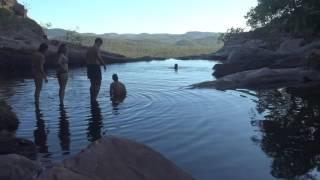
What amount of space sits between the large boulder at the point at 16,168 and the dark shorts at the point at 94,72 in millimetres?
9664

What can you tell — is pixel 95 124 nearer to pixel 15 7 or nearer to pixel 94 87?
pixel 94 87

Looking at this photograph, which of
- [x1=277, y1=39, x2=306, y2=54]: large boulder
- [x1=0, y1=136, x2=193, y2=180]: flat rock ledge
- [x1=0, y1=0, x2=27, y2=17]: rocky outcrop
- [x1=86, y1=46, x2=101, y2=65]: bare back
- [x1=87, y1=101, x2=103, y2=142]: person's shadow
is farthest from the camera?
[x1=0, y1=0, x2=27, y2=17]: rocky outcrop

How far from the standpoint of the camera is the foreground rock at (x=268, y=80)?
23.4 meters

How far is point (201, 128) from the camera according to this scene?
12.9 metres

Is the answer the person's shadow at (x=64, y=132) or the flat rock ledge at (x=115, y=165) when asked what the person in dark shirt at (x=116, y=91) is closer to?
the person's shadow at (x=64, y=132)

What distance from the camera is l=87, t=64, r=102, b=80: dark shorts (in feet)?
57.6

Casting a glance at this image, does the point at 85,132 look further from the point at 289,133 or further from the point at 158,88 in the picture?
the point at 158,88

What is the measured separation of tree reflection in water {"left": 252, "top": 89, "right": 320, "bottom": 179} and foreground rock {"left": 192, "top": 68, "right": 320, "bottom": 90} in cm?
405

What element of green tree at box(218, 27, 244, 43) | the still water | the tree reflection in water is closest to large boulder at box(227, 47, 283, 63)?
the still water

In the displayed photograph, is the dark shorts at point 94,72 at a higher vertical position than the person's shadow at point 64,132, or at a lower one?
higher

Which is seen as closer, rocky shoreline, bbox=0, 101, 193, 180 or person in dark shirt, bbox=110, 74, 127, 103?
rocky shoreline, bbox=0, 101, 193, 180

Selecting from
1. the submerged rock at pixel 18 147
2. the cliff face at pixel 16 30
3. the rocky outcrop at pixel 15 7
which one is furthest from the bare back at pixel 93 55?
the rocky outcrop at pixel 15 7

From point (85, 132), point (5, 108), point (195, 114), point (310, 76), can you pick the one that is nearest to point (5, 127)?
point (5, 108)

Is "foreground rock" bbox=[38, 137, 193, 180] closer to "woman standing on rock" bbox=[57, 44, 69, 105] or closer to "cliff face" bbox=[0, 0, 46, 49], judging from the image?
"woman standing on rock" bbox=[57, 44, 69, 105]
